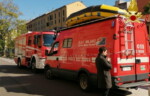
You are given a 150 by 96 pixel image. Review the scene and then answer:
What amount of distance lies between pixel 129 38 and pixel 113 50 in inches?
35.5

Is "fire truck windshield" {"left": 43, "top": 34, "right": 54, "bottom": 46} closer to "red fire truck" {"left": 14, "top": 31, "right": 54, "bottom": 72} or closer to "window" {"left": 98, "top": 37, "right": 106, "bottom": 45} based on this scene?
"red fire truck" {"left": 14, "top": 31, "right": 54, "bottom": 72}

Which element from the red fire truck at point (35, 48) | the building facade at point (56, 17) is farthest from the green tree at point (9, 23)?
the red fire truck at point (35, 48)

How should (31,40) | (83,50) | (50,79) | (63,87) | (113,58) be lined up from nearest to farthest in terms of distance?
1. (113,58)
2. (83,50)
3. (63,87)
4. (50,79)
5. (31,40)

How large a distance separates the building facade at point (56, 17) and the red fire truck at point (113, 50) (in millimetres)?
48434

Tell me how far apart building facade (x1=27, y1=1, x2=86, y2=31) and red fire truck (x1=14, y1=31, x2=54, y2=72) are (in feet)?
131

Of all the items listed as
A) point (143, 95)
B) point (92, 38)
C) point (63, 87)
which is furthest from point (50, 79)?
point (143, 95)

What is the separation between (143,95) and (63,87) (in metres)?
3.64

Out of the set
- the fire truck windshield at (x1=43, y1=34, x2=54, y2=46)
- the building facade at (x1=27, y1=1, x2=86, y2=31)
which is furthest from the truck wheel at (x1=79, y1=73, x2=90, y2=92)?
the building facade at (x1=27, y1=1, x2=86, y2=31)

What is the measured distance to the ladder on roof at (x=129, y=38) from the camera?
8023 mm

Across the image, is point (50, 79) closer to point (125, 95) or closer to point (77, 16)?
point (77, 16)

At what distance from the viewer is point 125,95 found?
855 cm

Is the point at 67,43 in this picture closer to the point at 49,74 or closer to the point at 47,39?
the point at 49,74

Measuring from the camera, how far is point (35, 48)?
15.8 m

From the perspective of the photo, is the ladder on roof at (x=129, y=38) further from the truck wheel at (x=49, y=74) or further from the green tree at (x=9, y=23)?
the green tree at (x=9, y=23)
